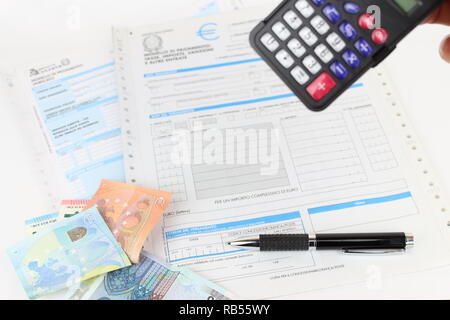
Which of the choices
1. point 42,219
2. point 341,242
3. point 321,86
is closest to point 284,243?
point 341,242

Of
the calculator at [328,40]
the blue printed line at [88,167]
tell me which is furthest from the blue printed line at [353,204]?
the blue printed line at [88,167]

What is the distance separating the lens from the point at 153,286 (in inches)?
21.1

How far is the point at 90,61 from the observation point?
67 cm

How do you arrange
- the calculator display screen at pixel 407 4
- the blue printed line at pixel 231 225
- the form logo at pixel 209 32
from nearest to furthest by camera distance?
the calculator display screen at pixel 407 4 → the blue printed line at pixel 231 225 → the form logo at pixel 209 32

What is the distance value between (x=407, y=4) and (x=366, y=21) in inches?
1.5

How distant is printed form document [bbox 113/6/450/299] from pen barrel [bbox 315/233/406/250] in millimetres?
12

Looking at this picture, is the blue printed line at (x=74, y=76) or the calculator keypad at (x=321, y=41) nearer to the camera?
the calculator keypad at (x=321, y=41)

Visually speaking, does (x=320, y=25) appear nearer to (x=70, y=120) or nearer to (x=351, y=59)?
(x=351, y=59)

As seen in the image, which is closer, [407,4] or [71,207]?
[407,4]

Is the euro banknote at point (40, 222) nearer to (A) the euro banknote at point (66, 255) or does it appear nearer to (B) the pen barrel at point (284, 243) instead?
(A) the euro banknote at point (66, 255)

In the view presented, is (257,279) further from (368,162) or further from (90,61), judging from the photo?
(90,61)

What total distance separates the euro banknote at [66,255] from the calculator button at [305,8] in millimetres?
310

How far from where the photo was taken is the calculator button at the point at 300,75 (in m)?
0.49

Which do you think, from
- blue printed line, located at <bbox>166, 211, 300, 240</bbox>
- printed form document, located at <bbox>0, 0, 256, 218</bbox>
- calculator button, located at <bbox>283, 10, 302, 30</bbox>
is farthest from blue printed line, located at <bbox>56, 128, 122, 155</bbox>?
calculator button, located at <bbox>283, 10, 302, 30</bbox>
